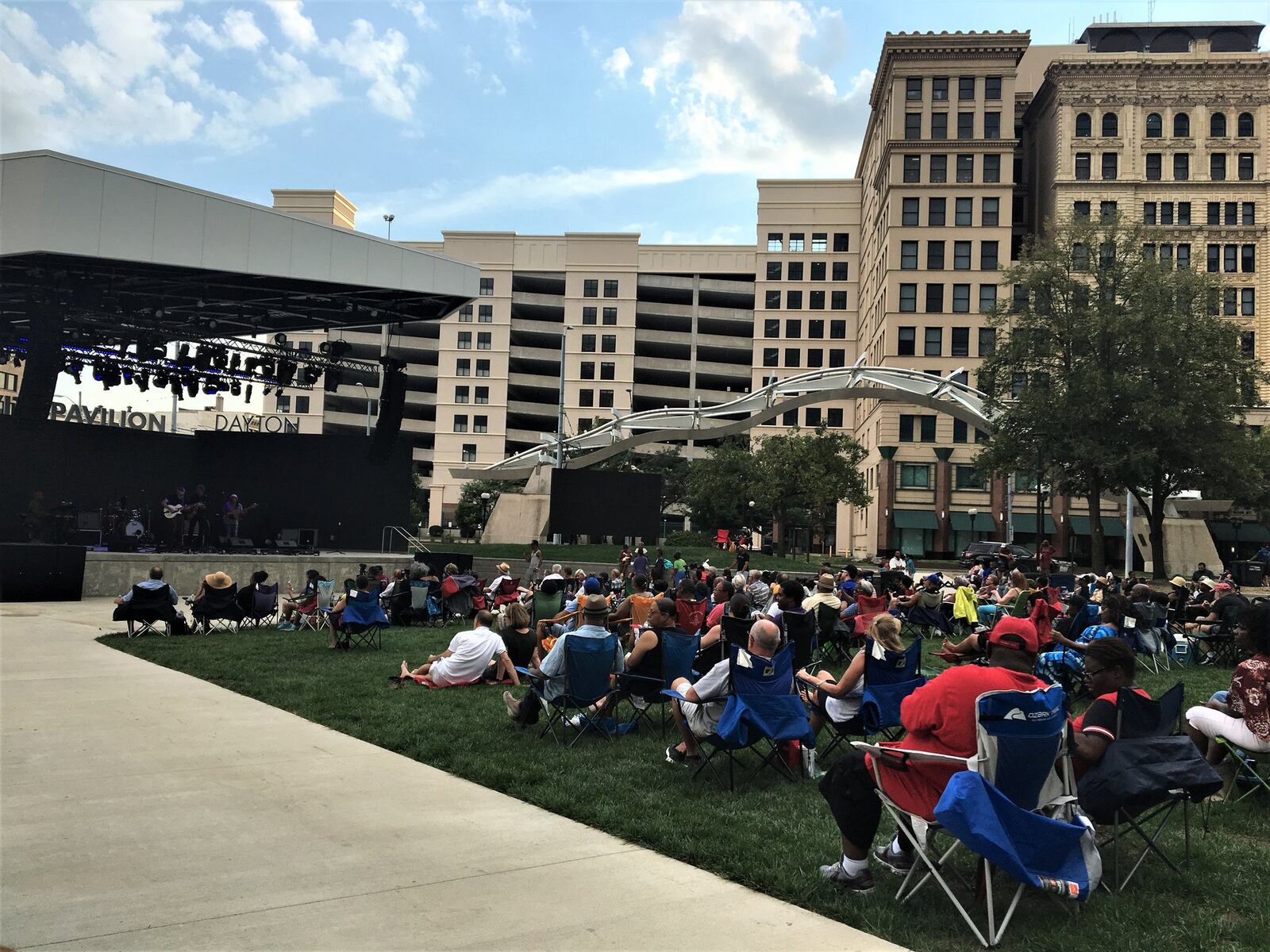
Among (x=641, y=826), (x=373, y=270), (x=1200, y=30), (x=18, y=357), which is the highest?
(x=1200, y=30)

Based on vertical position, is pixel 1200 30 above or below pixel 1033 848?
above

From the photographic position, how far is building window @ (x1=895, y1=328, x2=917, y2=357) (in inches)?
2714

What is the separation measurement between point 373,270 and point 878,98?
60.4 metres

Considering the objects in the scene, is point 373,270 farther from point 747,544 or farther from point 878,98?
point 878,98

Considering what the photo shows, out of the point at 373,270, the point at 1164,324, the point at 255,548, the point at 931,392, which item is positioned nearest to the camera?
the point at 373,270

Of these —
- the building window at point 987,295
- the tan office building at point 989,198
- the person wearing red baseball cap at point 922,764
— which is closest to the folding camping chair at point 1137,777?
the person wearing red baseball cap at point 922,764

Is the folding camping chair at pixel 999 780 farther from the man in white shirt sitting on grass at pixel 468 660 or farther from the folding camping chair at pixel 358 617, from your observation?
the folding camping chair at pixel 358 617

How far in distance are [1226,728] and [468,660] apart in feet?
24.1

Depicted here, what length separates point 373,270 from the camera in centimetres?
2436

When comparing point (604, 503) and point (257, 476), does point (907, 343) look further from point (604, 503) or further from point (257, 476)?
point (257, 476)

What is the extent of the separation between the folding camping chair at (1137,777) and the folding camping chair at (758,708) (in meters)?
2.12

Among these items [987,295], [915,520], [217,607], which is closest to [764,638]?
[217,607]

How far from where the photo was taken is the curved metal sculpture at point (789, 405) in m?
40.2

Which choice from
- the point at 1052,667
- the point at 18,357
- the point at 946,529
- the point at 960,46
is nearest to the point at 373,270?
the point at 18,357
